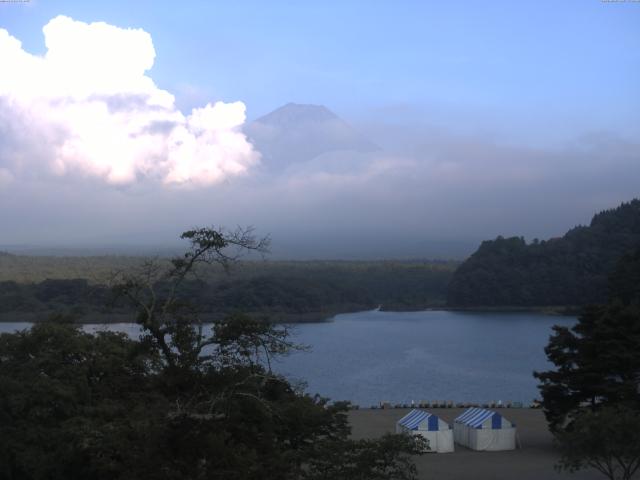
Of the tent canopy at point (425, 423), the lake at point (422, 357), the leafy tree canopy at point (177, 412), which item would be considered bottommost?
the lake at point (422, 357)

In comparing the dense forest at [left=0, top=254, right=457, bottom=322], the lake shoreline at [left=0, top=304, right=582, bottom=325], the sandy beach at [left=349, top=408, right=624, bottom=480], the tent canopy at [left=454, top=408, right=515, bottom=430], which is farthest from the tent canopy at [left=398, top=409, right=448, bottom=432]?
the lake shoreline at [left=0, top=304, right=582, bottom=325]

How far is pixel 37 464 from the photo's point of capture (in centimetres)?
893

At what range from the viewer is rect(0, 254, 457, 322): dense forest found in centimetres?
5412

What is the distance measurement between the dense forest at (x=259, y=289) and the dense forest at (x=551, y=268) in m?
7.45

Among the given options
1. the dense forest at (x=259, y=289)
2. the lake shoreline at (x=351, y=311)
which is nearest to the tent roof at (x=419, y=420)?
the dense forest at (x=259, y=289)

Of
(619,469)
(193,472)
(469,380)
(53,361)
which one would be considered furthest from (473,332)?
(193,472)

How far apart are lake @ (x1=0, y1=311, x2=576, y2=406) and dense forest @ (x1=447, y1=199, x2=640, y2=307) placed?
3.93 m

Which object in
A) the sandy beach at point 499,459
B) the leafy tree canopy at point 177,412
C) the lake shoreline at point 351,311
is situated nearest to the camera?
the leafy tree canopy at point 177,412

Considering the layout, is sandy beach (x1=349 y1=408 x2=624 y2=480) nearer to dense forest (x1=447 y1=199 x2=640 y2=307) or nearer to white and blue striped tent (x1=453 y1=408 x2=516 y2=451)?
white and blue striped tent (x1=453 y1=408 x2=516 y2=451)

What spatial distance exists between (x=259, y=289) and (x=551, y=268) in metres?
26.8

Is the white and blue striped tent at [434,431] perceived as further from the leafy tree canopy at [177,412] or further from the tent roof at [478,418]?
the leafy tree canopy at [177,412]

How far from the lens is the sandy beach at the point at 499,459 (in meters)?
12.9

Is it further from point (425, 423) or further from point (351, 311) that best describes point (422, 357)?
point (351, 311)

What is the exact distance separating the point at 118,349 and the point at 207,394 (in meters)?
4.38
